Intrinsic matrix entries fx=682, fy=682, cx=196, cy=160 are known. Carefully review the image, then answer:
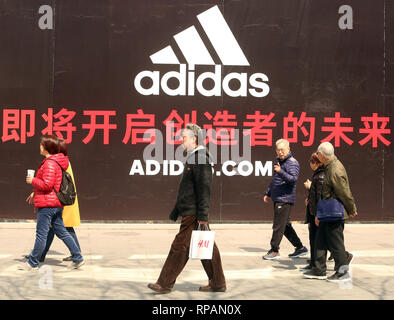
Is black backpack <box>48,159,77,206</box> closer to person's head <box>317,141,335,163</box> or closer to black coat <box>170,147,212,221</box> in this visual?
black coat <box>170,147,212,221</box>

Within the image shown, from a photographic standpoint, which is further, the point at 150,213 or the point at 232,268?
the point at 150,213

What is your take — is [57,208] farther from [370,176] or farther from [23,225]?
[370,176]

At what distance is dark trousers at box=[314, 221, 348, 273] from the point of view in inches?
340

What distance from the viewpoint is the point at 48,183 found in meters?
8.95

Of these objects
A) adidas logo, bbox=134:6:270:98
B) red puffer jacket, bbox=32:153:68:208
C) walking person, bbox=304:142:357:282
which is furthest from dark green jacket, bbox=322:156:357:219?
adidas logo, bbox=134:6:270:98

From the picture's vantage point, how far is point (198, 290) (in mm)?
7883

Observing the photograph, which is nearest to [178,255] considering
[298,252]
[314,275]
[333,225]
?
[314,275]

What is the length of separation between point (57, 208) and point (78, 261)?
76 cm

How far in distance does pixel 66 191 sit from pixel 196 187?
2257 millimetres

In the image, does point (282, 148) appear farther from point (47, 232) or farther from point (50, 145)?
point (47, 232)

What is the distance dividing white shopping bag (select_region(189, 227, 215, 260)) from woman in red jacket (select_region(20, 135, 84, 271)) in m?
2.33

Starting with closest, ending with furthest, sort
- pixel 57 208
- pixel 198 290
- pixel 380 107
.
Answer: pixel 198 290
pixel 57 208
pixel 380 107

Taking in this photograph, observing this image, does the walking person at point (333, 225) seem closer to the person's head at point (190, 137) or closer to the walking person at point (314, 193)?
the walking person at point (314, 193)

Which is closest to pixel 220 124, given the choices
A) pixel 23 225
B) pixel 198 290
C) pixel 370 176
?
pixel 370 176
